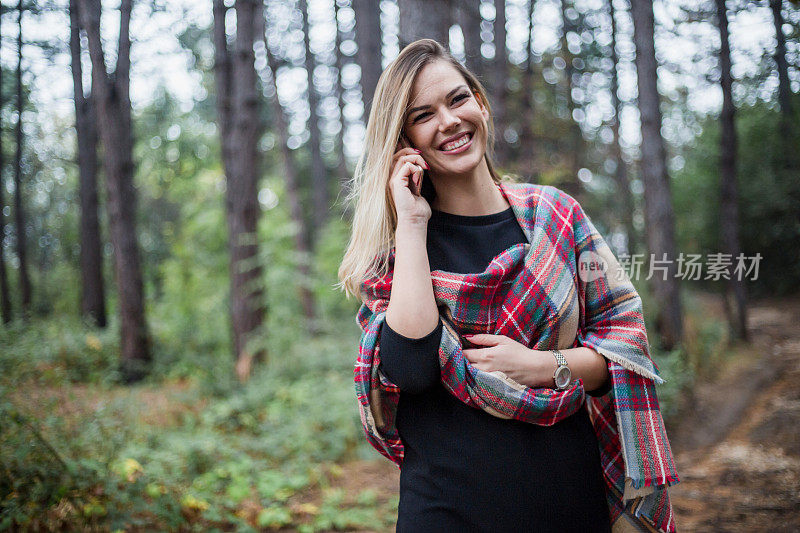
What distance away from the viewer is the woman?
1771 millimetres

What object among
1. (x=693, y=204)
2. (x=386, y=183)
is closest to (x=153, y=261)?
(x=693, y=204)

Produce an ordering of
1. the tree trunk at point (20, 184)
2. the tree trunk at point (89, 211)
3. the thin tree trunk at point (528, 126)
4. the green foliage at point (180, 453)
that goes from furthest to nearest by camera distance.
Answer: the tree trunk at point (89, 211) → the thin tree trunk at point (528, 126) → the tree trunk at point (20, 184) → the green foliage at point (180, 453)

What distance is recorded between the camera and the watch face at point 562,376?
1.78m

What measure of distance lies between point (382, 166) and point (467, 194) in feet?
1.07

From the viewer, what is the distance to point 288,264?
10.2 m

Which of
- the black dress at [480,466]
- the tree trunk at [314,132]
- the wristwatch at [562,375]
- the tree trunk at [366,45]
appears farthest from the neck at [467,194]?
the tree trunk at [314,132]

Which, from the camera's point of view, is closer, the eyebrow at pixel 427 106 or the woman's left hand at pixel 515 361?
the woman's left hand at pixel 515 361

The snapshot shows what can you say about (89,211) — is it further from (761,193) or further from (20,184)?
(761,193)

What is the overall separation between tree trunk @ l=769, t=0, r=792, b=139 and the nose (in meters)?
8.45

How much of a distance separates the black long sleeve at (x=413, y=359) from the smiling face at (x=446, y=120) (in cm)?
61

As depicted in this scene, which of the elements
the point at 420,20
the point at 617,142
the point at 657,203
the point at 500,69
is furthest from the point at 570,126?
the point at 420,20

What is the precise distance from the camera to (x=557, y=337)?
6.17 feet

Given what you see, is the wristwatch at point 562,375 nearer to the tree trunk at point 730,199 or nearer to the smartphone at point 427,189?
the smartphone at point 427,189

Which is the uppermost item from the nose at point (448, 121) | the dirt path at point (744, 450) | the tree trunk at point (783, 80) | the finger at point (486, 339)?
the tree trunk at point (783, 80)
